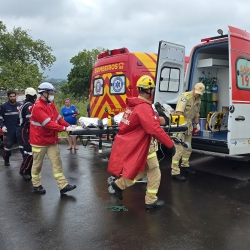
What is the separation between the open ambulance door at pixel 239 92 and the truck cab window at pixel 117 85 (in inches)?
104

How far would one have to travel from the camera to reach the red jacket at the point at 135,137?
3879 millimetres

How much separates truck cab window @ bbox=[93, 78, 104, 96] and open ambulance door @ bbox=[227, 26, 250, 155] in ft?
11.3

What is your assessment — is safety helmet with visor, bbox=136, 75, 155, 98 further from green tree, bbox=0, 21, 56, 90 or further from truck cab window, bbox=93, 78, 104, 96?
green tree, bbox=0, 21, 56, 90

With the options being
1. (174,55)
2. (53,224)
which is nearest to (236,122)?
(174,55)

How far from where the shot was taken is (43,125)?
15.3ft

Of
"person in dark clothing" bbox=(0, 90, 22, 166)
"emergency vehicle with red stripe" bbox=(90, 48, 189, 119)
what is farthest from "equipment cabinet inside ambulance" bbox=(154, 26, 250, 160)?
"person in dark clothing" bbox=(0, 90, 22, 166)

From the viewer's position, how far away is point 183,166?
6078 millimetres

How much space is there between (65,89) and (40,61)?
10.9ft

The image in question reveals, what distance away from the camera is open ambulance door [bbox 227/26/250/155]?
518 cm

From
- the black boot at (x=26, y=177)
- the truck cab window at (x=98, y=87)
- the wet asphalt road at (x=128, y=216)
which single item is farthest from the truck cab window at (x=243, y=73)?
the black boot at (x=26, y=177)

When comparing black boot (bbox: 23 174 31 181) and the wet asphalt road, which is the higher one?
A: black boot (bbox: 23 174 31 181)

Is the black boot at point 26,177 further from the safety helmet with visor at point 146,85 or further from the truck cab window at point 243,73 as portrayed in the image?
the truck cab window at point 243,73

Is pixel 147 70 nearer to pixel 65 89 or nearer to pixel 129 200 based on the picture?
pixel 129 200

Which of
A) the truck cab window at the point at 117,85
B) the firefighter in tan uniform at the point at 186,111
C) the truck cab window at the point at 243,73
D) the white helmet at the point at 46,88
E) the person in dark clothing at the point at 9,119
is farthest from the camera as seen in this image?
the truck cab window at the point at 117,85
